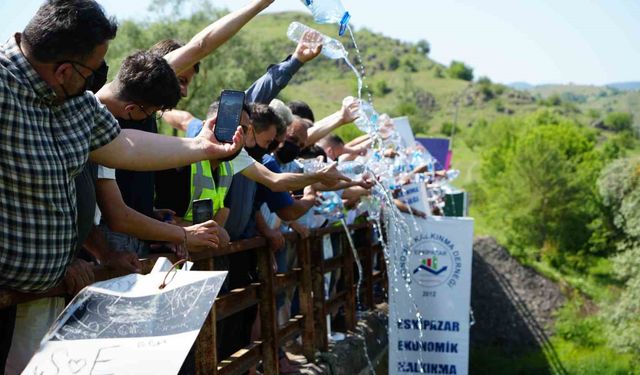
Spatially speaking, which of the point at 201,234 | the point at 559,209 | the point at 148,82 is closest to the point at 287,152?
the point at 148,82

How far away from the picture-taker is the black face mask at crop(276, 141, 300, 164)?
677 cm

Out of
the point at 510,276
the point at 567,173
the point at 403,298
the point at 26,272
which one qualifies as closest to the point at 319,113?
the point at 567,173

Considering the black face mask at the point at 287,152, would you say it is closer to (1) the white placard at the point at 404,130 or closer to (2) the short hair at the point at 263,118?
(2) the short hair at the point at 263,118

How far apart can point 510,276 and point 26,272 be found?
66.8 ft

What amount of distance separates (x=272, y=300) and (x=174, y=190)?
1.29 metres

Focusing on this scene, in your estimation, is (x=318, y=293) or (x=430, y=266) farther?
(x=430, y=266)

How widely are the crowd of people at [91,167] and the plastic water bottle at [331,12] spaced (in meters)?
0.40

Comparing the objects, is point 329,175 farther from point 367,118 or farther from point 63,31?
point 63,31

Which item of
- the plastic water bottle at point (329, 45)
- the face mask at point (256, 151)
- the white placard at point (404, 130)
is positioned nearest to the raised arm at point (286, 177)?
the face mask at point (256, 151)

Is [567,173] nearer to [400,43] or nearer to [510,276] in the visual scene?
[510,276]

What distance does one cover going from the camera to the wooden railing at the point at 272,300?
4.40 metres

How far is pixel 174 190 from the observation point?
15.7ft

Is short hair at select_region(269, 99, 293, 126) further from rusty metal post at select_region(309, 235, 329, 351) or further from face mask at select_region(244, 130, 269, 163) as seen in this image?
rusty metal post at select_region(309, 235, 329, 351)

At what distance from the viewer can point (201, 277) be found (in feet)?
8.95
